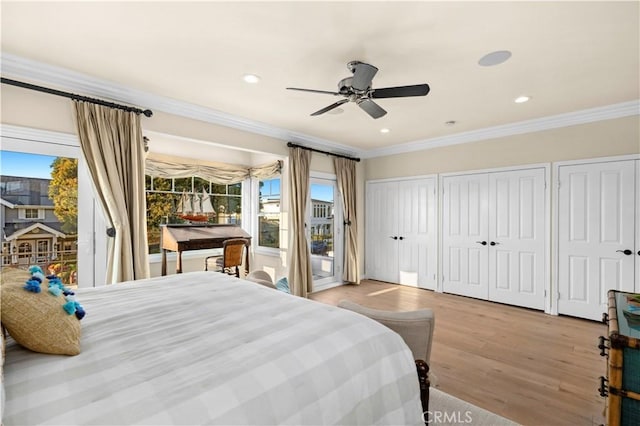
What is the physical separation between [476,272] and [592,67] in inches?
123

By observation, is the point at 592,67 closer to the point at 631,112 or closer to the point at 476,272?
the point at 631,112

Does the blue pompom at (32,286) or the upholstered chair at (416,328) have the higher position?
the blue pompom at (32,286)

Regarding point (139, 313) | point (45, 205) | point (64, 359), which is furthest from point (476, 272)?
point (45, 205)

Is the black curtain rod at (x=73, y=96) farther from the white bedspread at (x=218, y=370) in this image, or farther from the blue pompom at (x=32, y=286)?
the blue pompom at (x=32, y=286)

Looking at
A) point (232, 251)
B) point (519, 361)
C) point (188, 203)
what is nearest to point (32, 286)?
point (232, 251)

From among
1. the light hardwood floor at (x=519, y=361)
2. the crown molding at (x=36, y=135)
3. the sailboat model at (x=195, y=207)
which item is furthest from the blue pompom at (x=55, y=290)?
the sailboat model at (x=195, y=207)

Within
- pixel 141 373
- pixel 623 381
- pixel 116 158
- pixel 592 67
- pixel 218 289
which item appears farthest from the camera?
pixel 116 158

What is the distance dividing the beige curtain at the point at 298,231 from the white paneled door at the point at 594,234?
363 cm

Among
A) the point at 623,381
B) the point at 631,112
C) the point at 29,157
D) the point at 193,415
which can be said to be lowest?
the point at 623,381

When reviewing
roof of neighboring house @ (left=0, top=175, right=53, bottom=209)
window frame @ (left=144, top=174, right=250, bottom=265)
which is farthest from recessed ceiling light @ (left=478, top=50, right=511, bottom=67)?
window frame @ (left=144, top=174, right=250, bottom=265)

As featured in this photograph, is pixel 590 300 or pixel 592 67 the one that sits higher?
pixel 592 67

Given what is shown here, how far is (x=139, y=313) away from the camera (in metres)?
1.64

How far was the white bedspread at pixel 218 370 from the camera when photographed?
918 mm

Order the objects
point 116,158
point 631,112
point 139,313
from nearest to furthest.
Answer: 1. point 139,313
2. point 116,158
3. point 631,112
